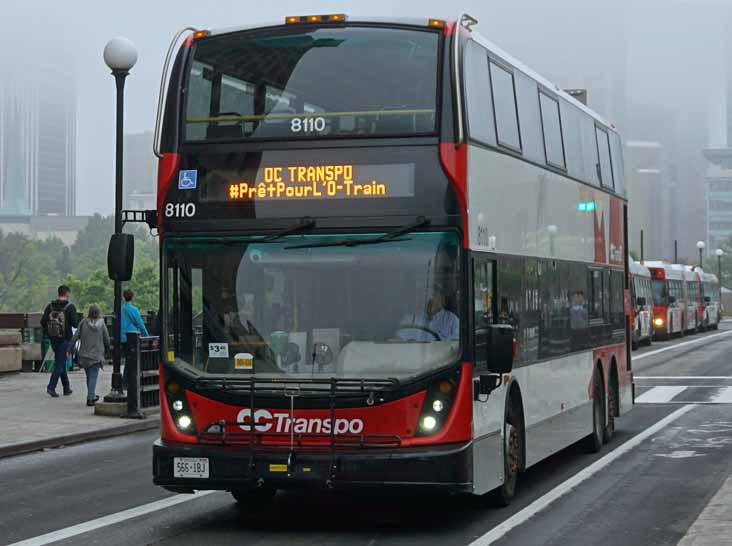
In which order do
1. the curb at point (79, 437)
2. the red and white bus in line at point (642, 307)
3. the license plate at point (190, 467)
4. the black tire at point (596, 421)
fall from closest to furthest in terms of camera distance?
the license plate at point (190, 467) → the black tire at point (596, 421) → the curb at point (79, 437) → the red and white bus in line at point (642, 307)

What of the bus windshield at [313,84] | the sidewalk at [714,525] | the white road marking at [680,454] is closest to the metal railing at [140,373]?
the white road marking at [680,454]

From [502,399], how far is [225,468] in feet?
8.05

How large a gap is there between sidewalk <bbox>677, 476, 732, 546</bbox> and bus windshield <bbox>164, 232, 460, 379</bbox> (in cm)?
208

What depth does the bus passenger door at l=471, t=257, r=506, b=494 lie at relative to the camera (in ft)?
34.3

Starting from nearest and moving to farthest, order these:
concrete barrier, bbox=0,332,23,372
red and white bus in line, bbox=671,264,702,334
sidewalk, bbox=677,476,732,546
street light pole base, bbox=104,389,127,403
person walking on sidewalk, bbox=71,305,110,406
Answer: sidewalk, bbox=677,476,732,546 → street light pole base, bbox=104,389,127,403 → person walking on sidewalk, bbox=71,305,110,406 → concrete barrier, bbox=0,332,23,372 → red and white bus in line, bbox=671,264,702,334

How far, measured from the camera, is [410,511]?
1166 centimetres

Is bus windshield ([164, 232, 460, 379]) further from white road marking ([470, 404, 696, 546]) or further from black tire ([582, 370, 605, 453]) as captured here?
black tire ([582, 370, 605, 453])

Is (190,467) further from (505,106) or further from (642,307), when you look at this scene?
(642,307)

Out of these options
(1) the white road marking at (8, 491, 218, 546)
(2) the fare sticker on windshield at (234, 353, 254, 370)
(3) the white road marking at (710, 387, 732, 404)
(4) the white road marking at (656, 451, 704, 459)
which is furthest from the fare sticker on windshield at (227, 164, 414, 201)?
(3) the white road marking at (710, 387, 732, 404)

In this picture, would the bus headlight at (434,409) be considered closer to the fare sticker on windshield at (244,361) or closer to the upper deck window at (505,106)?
the fare sticker on windshield at (244,361)

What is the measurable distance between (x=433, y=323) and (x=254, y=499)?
8.74 ft

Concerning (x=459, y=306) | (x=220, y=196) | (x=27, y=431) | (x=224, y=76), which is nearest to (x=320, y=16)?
(x=224, y=76)

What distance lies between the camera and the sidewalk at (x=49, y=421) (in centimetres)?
1736

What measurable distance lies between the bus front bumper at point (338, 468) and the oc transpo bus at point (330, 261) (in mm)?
14
